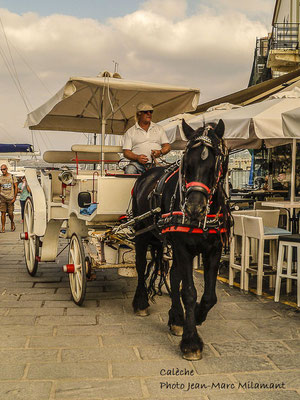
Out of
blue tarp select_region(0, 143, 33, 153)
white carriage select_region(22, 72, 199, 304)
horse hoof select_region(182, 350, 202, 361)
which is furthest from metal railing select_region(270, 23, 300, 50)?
horse hoof select_region(182, 350, 202, 361)

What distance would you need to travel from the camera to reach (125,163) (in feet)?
21.6

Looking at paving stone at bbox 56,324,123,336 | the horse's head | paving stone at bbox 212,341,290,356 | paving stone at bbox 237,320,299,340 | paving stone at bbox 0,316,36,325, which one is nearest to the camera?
the horse's head

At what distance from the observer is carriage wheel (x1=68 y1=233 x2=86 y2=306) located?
5.61 metres

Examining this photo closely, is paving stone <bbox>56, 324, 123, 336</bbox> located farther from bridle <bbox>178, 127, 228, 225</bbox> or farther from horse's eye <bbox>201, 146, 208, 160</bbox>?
horse's eye <bbox>201, 146, 208, 160</bbox>

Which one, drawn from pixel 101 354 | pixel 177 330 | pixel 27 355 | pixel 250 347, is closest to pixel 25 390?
pixel 27 355

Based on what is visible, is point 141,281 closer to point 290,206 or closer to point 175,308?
point 175,308

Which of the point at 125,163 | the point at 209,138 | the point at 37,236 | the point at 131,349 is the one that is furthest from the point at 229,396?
the point at 37,236

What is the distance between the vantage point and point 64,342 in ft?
14.8

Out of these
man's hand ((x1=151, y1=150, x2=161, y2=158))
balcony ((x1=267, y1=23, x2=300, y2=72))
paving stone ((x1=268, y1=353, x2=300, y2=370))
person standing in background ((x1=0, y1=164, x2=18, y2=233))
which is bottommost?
paving stone ((x1=268, y1=353, x2=300, y2=370))

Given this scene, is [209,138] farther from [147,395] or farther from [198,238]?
[147,395]

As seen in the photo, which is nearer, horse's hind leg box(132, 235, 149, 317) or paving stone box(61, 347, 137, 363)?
paving stone box(61, 347, 137, 363)

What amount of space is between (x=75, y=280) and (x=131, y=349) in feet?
5.90

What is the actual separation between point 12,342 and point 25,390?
1.10m

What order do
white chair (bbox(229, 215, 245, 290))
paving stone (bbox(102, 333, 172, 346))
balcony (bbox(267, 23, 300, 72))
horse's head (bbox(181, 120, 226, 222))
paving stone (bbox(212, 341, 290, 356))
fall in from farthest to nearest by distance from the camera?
balcony (bbox(267, 23, 300, 72)) < white chair (bbox(229, 215, 245, 290)) < paving stone (bbox(102, 333, 172, 346)) < paving stone (bbox(212, 341, 290, 356)) < horse's head (bbox(181, 120, 226, 222))
